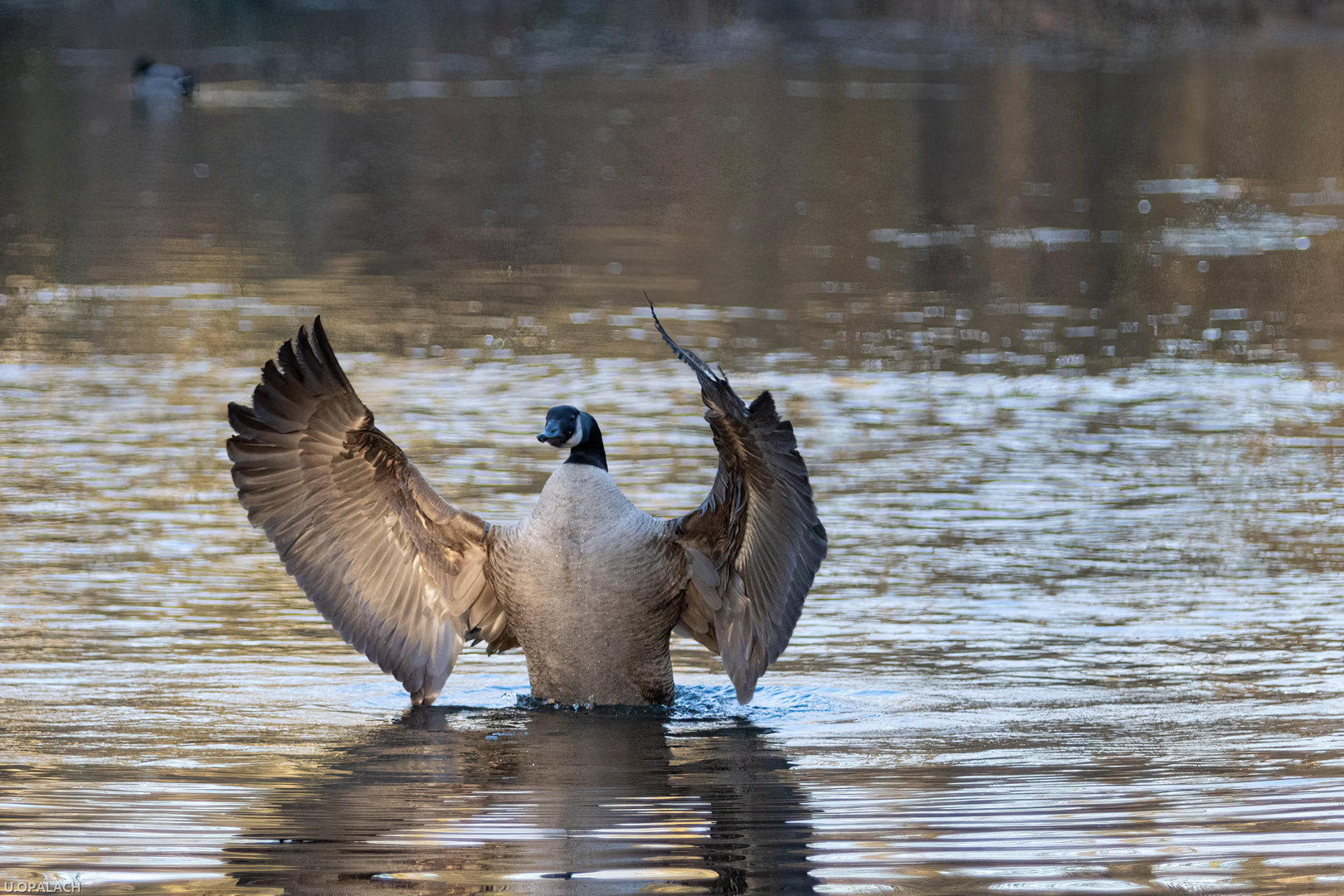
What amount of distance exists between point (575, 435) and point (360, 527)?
100cm

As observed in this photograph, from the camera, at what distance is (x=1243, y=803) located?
5.81 metres

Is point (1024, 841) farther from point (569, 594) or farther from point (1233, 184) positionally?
point (1233, 184)

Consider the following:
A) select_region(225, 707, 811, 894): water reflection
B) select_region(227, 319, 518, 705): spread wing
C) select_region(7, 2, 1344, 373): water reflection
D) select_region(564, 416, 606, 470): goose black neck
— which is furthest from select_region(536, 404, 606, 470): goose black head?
select_region(7, 2, 1344, 373): water reflection

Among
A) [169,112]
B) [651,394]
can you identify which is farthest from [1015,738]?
[169,112]

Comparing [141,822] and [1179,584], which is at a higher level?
[141,822]

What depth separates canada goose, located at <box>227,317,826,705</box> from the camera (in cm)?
695

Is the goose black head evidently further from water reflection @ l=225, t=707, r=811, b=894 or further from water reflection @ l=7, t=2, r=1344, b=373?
water reflection @ l=7, t=2, r=1344, b=373

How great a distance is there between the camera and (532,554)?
7.01 meters

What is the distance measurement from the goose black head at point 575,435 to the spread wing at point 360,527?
1.84 feet

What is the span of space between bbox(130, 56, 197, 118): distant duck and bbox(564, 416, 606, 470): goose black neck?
28013mm

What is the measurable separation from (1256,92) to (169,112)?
20.1m

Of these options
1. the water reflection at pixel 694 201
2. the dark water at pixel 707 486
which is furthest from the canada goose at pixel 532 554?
the water reflection at pixel 694 201

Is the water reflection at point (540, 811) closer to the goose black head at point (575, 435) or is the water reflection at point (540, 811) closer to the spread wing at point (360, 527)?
the spread wing at point (360, 527)

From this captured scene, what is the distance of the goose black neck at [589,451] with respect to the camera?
703cm
